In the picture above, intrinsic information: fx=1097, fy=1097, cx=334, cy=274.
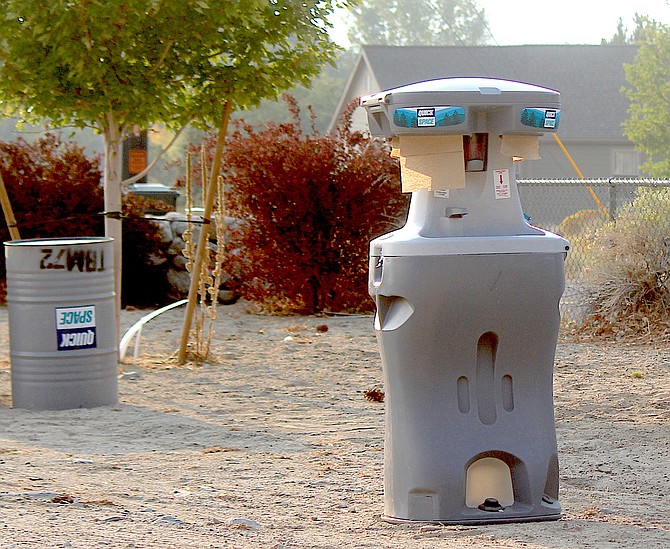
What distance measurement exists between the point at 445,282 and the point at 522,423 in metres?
0.69

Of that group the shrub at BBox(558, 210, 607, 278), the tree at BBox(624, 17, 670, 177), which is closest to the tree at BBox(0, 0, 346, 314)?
A: the shrub at BBox(558, 210, 607, 278)

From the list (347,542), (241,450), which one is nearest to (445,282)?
(347,542)

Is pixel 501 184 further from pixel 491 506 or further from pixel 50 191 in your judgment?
pixel 50 191

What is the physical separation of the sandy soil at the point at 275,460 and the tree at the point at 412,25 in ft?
305

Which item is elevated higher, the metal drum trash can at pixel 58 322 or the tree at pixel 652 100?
the tree at pixel 652 100

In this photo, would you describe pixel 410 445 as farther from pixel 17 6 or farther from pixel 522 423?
pixel 17 6

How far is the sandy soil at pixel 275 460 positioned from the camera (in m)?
4.29

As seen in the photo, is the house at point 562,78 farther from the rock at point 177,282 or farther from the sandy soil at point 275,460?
the sandy soil at point 275,460

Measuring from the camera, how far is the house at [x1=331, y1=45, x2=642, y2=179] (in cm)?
3569

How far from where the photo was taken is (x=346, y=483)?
17.2ft

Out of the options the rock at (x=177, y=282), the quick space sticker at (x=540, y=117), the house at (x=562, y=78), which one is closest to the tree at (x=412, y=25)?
the house at (x=562, y=78)

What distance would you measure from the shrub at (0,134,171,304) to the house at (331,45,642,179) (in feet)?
72.4

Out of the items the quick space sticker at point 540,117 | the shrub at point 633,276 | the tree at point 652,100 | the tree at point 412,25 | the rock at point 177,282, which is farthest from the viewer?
the tree at point 412,25

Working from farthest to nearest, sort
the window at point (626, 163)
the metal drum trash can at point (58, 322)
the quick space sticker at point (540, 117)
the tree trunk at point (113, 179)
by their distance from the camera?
1. the window at point (626, 163)
2. the tree trunk at point (113, 179)
3. the metal drum trash can at point (58, 322)
4. the quick space sticker at point (540, 117)
